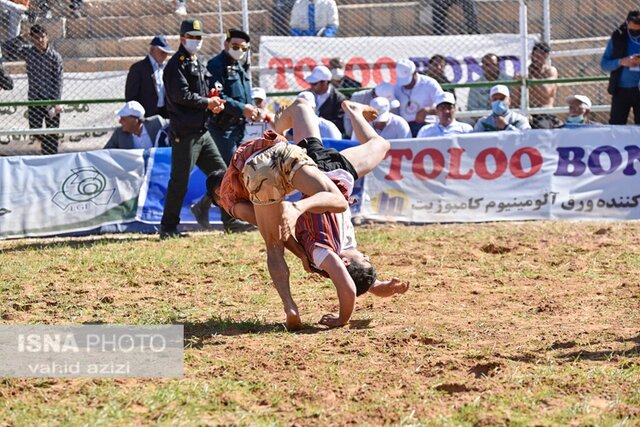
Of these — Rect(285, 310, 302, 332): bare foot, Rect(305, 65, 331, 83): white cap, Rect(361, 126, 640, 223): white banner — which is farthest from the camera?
Rect(305, 65, 331, 83): white cap

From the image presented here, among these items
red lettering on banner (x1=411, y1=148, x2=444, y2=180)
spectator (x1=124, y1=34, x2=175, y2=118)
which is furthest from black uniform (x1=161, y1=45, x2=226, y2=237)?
red lettering on banner (x1=411, y1=148, x2=444, y2=180)

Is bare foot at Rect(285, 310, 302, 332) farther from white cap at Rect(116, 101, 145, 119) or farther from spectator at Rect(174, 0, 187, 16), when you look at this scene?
spectator at Rect(174, 0, 187, 16)

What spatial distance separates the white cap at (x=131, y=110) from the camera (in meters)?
11.5

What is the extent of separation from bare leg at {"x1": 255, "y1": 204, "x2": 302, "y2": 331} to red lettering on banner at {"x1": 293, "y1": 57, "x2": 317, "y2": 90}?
7.41 metres

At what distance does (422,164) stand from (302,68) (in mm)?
3176

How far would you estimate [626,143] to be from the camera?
37.5 feet

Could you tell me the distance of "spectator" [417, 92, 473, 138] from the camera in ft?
38.8

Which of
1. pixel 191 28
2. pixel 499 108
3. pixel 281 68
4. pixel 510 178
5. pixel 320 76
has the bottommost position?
pixel 510 178

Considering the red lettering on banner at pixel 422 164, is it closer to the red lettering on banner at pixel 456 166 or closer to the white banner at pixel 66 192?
the red lettering on banner at pixel 456 166

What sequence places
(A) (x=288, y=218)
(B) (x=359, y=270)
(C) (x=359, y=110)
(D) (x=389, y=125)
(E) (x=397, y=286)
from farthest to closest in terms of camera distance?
1. (D) (x=389, y=125)
2. (C) (x=359, y=110)
3. (E) (x=397, y=286)
4. (B) (x=359, y=270)
5. (A) (x=288, y=218)

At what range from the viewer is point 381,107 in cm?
1172

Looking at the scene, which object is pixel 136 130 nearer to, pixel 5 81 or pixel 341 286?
pixel 5 81

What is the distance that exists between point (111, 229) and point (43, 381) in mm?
6034

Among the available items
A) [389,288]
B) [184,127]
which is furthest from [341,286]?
[184,127]
